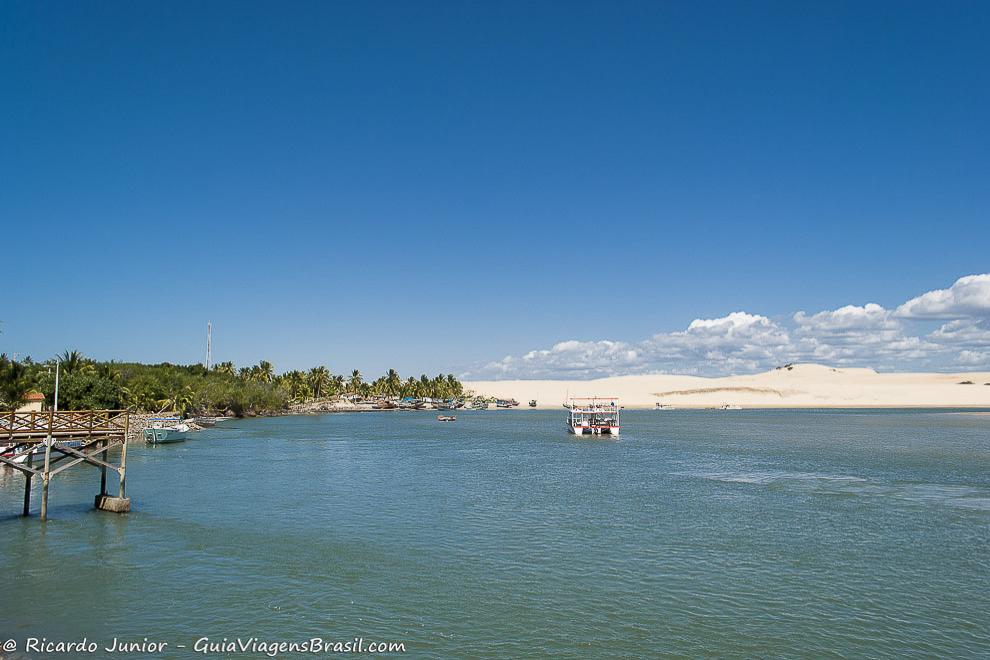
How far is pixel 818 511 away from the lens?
36250 millimetres

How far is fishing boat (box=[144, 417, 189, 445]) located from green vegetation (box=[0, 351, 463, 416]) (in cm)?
420

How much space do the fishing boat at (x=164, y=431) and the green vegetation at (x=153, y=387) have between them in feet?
13.8

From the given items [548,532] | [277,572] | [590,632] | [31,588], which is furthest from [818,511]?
[31,588]

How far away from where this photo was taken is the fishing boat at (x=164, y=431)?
80.7m

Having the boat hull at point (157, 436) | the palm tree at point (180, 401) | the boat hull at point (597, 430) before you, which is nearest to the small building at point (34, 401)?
the boat hull at point (157, 436)

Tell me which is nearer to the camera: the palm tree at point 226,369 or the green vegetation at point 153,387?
the green vegetation at point 153,387

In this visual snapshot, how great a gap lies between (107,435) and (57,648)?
757 inches

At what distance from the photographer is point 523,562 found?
25625 mm

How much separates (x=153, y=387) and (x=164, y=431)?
39564 mm

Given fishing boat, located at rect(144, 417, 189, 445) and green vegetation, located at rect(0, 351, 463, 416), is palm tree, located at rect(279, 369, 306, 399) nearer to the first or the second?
green vegetation, located at rect(0, 351, 463, 416)

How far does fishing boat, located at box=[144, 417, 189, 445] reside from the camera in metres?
80.7

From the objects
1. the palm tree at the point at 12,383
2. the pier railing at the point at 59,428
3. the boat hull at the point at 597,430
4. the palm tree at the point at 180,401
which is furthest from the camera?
the palm tree at the point at 180,401

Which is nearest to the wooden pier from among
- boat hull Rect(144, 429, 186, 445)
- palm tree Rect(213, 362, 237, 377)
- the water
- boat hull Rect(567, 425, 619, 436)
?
the water

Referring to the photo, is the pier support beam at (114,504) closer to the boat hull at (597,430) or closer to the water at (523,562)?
the water at (523,562)
